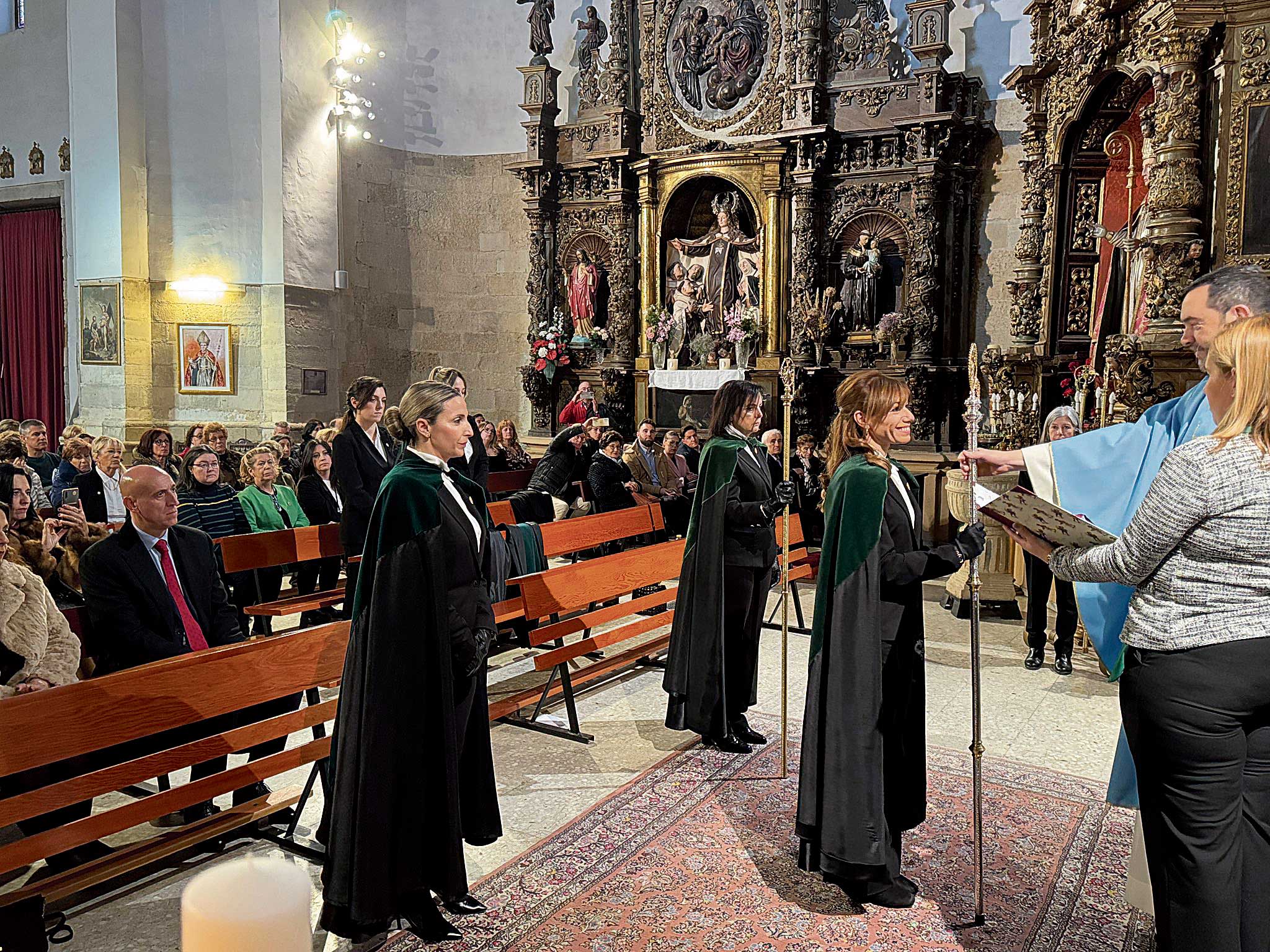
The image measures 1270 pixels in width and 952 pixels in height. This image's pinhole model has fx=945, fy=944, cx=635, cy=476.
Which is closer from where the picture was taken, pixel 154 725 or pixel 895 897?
pixel 154 725

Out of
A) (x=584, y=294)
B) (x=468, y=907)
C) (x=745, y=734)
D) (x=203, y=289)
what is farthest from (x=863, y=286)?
(x=468, y=907)

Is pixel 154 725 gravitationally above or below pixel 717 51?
below

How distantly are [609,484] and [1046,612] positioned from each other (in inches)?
154

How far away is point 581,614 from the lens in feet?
18.6

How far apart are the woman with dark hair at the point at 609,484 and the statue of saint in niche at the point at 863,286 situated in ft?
15.4

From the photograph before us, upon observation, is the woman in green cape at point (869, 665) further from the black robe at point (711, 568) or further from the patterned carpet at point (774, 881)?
the black robe at point (711, 568)

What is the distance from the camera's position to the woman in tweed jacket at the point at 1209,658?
2191 millimetres

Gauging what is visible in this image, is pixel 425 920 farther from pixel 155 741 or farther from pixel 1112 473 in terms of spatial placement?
pixel 1112 473

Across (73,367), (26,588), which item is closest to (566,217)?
(73,367)

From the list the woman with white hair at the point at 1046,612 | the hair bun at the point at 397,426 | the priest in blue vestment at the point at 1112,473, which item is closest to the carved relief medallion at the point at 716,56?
the woman with white hair at the point at 1046,612

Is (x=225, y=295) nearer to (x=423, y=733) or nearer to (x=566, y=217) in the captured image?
(x=566, y=217)

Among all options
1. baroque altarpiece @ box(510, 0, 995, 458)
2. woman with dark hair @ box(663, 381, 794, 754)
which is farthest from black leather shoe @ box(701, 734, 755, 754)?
baroque altarpiece @ box(510, 0, 995, 458)

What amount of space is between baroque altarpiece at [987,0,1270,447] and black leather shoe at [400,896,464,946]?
5.34m

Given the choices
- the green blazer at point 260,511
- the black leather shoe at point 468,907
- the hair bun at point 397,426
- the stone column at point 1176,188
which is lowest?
the black leather shoe at point 468,907
